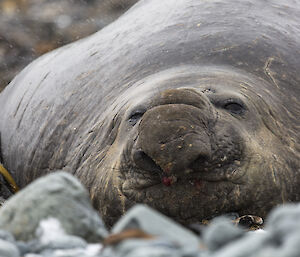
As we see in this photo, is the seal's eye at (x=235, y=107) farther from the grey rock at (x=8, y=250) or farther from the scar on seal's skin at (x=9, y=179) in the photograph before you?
the scar on seal's skin at (x=9, y=179)

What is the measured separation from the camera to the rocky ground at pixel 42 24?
26.5 ft

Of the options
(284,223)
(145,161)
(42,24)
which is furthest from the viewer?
(42,24)

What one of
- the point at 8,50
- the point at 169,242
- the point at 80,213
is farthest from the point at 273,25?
the point at 8,50

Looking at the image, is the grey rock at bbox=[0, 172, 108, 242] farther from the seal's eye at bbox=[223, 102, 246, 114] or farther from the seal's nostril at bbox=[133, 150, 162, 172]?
the seal's eye at bbox=[223, 102, 246, 114]

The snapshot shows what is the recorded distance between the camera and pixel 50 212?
1.75m

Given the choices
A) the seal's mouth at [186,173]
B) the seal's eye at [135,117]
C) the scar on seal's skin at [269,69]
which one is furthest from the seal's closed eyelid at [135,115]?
the scar on seal's skin at [269,69]

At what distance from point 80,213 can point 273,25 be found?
2742 mm

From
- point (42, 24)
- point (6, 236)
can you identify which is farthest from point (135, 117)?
point (42, 24)

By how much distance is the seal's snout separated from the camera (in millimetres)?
2666

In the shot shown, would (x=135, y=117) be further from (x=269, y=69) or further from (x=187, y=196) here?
(x=269, y=69)

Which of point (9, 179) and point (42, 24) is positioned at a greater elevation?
point (42, 24)

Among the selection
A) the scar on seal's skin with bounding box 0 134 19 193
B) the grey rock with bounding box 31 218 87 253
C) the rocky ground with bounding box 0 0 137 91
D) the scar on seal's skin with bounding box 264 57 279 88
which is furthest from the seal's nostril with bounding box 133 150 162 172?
the rocky ground with bounding box 0 0 137 91

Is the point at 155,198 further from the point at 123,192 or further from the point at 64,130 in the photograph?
the point at 64,130

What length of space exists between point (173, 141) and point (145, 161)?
0.17 m
